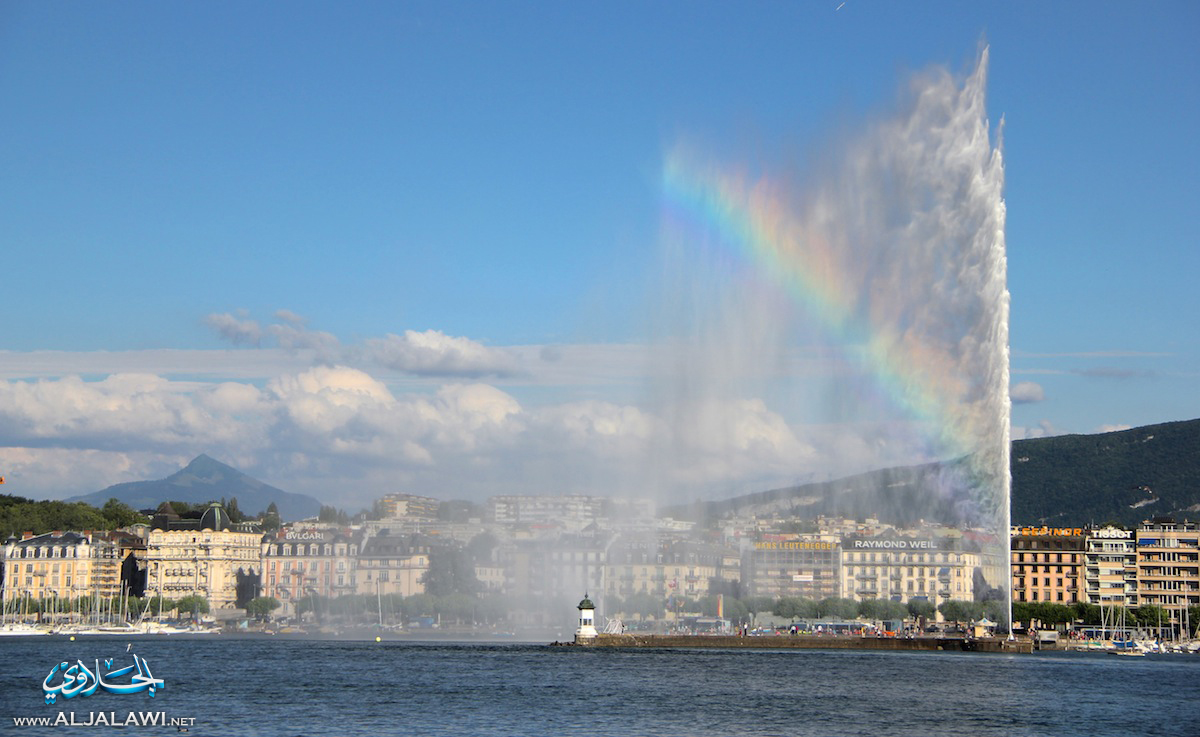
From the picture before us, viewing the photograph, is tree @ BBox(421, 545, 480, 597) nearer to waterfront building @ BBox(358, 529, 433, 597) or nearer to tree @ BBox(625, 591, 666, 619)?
waterfront building @ BBox(358, 529, 433, 597)

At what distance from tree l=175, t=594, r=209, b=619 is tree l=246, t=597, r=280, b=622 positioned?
486cm

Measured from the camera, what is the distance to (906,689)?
171 feet

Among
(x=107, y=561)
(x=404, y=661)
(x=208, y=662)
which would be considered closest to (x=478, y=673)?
(x=404, y=661)

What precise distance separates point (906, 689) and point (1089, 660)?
3224 centimetres

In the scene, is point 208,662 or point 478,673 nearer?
point 478,673

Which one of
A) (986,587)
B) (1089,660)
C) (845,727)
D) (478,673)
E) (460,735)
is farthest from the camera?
(986,587)

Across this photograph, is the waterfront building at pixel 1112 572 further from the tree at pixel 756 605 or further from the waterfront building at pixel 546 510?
the waterfront building at pixel 546 510

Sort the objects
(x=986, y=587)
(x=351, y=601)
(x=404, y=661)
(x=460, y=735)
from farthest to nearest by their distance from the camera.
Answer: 1. (x=351, y=601)
2. (x=986, y=587)
3. (x=404, y=661)
4. (x=460, y=735)

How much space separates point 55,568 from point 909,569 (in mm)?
75317

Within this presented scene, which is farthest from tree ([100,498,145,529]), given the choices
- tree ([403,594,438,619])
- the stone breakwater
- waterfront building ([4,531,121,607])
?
the stone breakwater

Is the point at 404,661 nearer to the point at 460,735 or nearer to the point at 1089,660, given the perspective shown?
the point at 460,735

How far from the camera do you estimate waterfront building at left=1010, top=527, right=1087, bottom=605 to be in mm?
116000

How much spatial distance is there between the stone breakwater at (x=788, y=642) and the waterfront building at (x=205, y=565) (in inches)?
2504

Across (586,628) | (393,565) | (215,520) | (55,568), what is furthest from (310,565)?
(586,628)
